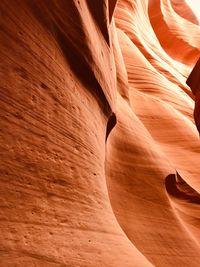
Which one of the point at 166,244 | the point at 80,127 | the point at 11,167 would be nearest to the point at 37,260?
the point at 11,167

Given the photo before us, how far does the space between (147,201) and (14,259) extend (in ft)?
7.54

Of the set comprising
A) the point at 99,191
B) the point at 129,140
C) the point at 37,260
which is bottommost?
the point at 129,140

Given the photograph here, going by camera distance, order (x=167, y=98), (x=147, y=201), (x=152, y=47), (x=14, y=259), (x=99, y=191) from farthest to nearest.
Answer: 1. (x=152, y=47)
2. (x=167, y=98)
3. (x=147, y=201)
4. (x=99, y=191)
5. (x=14, y=259)

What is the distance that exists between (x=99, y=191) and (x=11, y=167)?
70cm

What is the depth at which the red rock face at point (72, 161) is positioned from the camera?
1.67 m

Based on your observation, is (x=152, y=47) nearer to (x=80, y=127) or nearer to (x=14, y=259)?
(x=80, y=127)

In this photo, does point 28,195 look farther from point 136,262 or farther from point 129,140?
point 129,140

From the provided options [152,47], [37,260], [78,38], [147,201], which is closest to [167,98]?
[152,47]

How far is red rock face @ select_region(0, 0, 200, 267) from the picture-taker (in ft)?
5.49

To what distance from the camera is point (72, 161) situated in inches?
81.7

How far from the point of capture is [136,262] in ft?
6.57

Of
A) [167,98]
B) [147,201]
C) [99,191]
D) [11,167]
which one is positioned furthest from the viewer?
[167,98]

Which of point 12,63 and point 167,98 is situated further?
point 167,98

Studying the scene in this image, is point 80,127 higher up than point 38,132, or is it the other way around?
point 38,132
